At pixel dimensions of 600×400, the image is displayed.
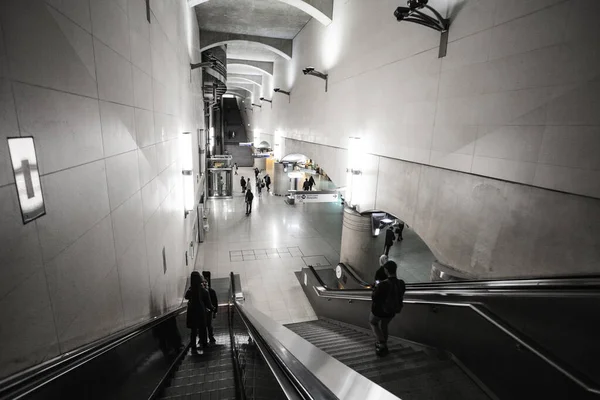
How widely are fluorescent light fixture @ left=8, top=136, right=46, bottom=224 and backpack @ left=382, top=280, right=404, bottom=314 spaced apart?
3.49 m

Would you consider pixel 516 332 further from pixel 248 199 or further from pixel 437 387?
pixel 248 199

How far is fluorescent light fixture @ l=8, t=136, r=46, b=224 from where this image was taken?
1595 mm

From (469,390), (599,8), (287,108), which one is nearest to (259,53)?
(287,108)

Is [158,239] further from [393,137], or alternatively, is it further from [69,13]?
[393,137]

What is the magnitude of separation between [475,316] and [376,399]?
2117 millimetres

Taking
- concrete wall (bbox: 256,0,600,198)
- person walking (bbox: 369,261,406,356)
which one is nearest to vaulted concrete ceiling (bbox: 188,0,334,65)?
concrete wall (bbox: 256,0,600,198)

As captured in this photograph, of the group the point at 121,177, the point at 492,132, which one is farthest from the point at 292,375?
the point at 492,132

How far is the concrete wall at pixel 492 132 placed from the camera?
122 inches

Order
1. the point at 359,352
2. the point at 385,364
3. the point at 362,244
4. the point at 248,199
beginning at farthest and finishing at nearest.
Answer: the point at 248,199
the point at 362,244
the point at 359,352
the point at 385,364

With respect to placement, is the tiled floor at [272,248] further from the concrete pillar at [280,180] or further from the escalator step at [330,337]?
the concrete pillar at [280,180]

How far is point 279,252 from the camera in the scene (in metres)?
11.8

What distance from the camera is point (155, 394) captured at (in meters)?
3.10

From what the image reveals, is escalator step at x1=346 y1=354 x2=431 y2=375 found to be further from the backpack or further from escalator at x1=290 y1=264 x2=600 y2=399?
the backpack

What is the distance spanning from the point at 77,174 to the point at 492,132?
466cm
